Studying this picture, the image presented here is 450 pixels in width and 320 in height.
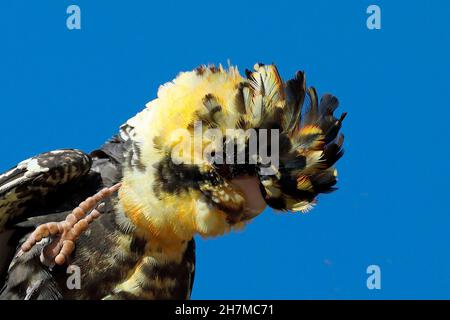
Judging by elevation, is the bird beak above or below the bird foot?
above

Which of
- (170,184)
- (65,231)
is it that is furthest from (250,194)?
(65,231)

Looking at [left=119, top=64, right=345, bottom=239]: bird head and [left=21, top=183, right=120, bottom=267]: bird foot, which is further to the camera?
[left=21, top=183, right=120, bottom=267]: bird foot

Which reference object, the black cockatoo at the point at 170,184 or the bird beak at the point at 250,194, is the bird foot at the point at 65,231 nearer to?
the black cockatoo at the point at 170,184

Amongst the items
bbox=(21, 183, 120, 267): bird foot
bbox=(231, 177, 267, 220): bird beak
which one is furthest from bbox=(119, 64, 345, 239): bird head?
bbox=(21, 183, 120, 267): bird foot

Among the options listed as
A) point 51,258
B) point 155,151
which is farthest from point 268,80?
point 51,258

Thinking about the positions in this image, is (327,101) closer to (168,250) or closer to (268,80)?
(268,80)

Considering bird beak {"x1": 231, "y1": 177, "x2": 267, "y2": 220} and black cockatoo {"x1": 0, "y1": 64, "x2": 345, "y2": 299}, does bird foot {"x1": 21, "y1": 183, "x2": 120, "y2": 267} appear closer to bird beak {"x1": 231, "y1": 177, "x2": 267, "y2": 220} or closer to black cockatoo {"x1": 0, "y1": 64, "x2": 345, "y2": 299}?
black cockatoo {"x1": 0, "y1": 64, "x2": 345, "y2": 299}

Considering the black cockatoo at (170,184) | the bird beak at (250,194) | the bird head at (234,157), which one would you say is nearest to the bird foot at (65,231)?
the black cockatoo at (170,184)
